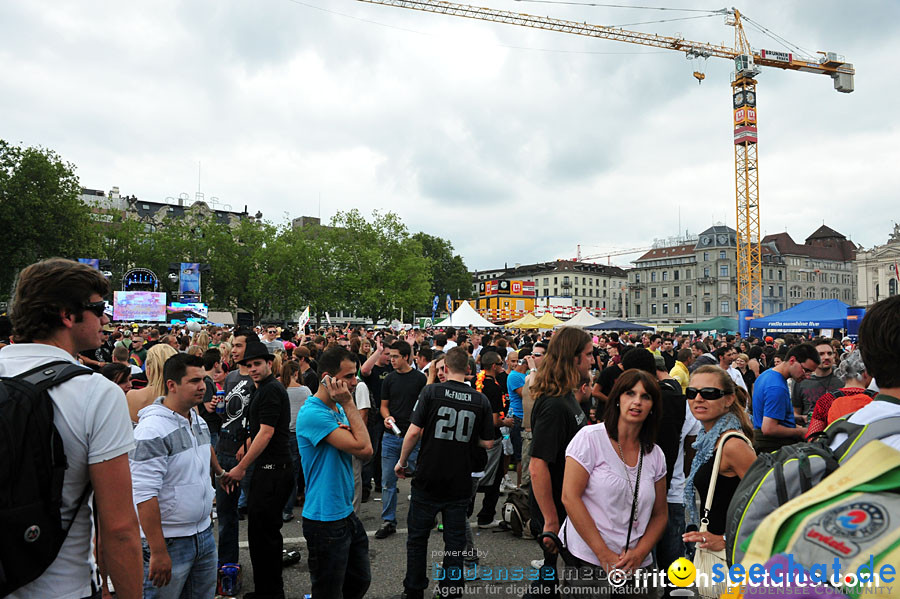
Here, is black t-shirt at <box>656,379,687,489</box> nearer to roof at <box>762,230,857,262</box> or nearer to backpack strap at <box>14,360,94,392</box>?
backpack strap at <box>14,360,94,392</box>

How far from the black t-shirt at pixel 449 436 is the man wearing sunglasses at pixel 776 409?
10.8 feet

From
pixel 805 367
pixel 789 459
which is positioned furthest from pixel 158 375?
pixel 805 367

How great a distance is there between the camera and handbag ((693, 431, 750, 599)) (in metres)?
2.53

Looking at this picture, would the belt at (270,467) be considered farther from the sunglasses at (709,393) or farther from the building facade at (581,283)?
the building facade at (581,283)

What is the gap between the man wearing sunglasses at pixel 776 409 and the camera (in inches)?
232

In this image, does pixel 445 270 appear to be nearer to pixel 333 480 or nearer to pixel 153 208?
pixel 153 208

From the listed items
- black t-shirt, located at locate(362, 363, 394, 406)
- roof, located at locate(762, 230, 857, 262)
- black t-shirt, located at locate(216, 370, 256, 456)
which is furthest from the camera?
roof, located at locate(762, 230, 857, 262)

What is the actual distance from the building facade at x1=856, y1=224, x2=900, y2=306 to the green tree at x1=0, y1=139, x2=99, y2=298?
341 feet

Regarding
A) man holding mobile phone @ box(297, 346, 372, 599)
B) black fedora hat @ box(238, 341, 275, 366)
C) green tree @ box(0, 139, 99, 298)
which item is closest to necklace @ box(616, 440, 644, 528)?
man holding mobile phone @ box(297, 346, 372, 599)

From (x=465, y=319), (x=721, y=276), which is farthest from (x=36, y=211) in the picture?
(x=721, y=276)

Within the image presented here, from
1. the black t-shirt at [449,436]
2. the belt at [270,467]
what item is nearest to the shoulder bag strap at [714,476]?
the black t-shirt at [449,436]

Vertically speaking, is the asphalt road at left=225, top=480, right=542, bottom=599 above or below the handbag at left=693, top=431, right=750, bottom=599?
below

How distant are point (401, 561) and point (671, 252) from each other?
113m

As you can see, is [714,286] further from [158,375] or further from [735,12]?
[158,375]
